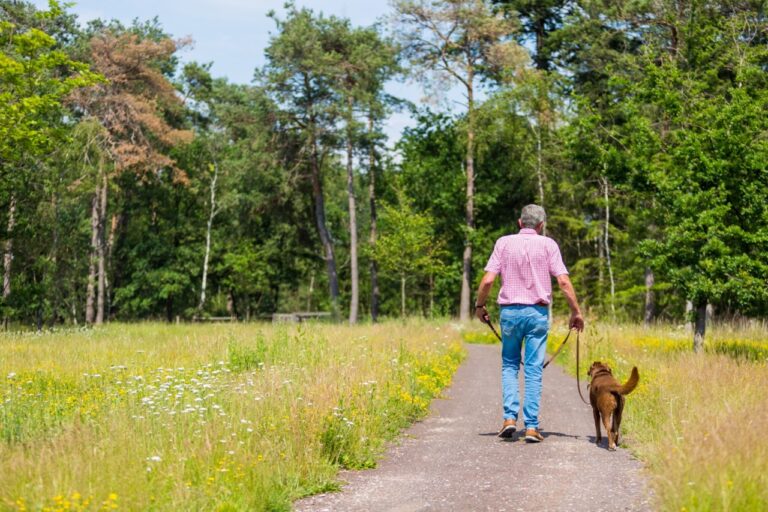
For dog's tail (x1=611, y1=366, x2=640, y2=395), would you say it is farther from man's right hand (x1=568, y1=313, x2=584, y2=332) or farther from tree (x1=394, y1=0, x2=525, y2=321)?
tree (x1=394, y1=0, x2=525, y2=321)

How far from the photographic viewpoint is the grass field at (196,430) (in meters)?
4.72

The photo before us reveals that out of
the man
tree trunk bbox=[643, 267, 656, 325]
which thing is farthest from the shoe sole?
tree trunk bbox=[643, 267, 656, 325]

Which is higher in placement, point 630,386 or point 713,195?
point 713,195

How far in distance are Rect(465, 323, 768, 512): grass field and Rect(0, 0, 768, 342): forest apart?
301 centimetres

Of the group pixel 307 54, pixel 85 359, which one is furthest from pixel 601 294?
pixel 85 359

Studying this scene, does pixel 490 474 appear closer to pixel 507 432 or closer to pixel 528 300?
pixel 507 432

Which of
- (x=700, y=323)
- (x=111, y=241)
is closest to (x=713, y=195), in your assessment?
(x=700, y=323)

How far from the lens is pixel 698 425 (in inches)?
236

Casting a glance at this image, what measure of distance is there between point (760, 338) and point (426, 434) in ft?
41.2

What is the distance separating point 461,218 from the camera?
45.7 metres

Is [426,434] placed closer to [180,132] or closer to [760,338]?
[760,338]

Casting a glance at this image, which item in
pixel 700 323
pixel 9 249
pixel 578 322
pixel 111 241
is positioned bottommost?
pixel 700 323

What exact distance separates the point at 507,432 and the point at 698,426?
2.22 m

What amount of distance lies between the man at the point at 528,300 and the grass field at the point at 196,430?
1422 millimetres
